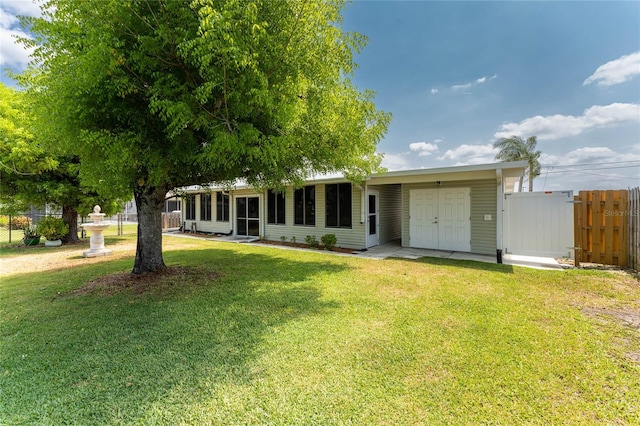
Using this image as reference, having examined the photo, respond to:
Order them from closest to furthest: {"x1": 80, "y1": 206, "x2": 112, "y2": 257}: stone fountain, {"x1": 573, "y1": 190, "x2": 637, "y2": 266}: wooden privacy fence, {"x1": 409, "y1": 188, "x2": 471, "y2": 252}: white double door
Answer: {"x1": 573, "y1": 190, "x2": 637, "y2": 266}: wooden privacy fence
{"x1": 80, "y1": 206, "x2": 112, "y2": 257}: stone fountain
{"x1": 409, "y1": 188, "x2": 471, "y2": 252}: white double door

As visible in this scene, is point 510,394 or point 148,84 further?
point 148,84

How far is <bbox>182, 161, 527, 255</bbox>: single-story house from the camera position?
8.49 m

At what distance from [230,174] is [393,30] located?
861 cm

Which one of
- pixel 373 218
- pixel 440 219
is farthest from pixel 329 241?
pixel 440 219

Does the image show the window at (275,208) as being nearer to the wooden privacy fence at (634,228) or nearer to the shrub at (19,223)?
the wooden privacy fence at (634,228)

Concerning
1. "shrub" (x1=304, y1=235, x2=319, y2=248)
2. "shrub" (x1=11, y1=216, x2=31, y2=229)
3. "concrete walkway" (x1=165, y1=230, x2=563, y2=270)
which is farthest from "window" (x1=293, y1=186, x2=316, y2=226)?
"shrub" (x1=11, y1=216, x2=31, y2=229)

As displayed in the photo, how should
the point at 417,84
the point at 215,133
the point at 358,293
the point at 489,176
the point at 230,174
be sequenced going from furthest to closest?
the point at 417,84 → the point at 489,176 → the point at 230,174 → the point at 358,293 → the point at 215,133

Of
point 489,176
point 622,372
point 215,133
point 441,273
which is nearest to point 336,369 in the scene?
point 622,372

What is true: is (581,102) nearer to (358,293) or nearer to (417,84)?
(417,84)

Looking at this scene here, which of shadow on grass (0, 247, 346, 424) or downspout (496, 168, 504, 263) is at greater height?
downspout (496, 168, 504, 263)

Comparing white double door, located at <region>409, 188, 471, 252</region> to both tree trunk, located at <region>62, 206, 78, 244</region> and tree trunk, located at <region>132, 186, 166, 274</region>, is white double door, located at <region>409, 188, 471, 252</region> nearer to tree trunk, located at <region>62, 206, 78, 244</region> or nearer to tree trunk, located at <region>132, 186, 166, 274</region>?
tree trunk, located at <region>132, 186, 166, 274</region>

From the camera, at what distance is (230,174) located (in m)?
6.02

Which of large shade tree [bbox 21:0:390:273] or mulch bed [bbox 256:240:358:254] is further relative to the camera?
mulch bed [bbox 256:240:358:254]

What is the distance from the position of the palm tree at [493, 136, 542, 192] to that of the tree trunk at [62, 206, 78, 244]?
25075mm
